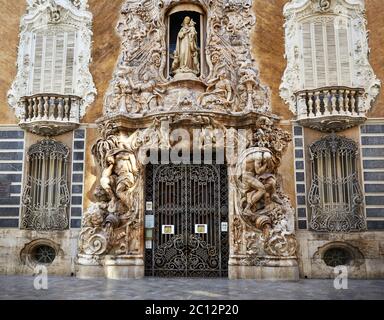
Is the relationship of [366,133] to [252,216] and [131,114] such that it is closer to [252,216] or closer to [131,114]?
[252,216]

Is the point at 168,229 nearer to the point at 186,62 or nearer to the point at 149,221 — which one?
the point at 149,221

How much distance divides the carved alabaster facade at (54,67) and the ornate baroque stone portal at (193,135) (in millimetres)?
1075

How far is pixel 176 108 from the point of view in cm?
1217

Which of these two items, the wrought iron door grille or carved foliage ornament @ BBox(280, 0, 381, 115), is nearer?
the wrought iron door grille

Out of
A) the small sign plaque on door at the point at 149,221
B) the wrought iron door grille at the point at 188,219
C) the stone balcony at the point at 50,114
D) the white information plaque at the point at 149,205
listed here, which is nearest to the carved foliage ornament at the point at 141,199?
the small sign plaque on door at the point at 149,221

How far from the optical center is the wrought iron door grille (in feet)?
39.5

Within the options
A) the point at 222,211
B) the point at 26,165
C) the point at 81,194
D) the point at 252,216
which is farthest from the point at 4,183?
the point at 252,216

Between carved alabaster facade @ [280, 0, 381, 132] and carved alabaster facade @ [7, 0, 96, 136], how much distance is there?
6.25m

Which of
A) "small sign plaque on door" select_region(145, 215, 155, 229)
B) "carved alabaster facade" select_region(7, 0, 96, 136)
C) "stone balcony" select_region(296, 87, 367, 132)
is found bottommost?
"small sign plaque on door" select_region(145, 215, 155, 229)

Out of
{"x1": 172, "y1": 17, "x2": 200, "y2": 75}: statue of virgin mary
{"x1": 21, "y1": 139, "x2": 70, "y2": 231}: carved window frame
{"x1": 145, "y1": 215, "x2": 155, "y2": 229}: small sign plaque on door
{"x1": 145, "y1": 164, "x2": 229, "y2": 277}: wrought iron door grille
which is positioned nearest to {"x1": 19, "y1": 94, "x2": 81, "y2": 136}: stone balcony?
{"x1": 21, "y1": 139, "x2": 70, "y2": 231}: carved window frame

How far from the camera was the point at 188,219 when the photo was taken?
12.2 m

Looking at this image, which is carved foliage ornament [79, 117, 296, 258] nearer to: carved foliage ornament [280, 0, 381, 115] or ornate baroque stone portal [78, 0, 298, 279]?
ornate baroque stone portal [78, 0, 298, 279]

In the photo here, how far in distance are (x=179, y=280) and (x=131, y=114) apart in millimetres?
4816

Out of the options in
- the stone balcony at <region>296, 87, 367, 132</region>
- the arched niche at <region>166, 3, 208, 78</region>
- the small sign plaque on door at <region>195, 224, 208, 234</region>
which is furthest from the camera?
the arched niche at <region>166, 3, 208, 78</region>
